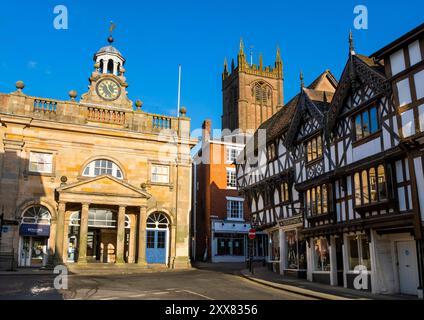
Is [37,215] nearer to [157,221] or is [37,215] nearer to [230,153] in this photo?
[157,221]

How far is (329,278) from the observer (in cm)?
2081

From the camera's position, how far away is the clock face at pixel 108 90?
33.1m

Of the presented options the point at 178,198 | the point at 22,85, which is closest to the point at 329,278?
the point at 178,198

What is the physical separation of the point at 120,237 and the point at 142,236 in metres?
1.72

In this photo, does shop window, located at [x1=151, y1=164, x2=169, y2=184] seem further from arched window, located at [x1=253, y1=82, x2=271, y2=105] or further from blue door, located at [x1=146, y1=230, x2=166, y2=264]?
arched window, located at [x1=253, y1=82, x2=271, y2=105]

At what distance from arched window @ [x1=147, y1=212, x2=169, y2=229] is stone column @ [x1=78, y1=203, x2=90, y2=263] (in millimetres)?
5190

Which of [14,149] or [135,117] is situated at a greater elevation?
[135,117]

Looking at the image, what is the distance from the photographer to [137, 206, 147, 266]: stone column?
29766mm

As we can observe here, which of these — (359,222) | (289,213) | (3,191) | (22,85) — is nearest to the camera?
(359,222)

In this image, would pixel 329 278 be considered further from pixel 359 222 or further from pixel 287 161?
pixel 287 161

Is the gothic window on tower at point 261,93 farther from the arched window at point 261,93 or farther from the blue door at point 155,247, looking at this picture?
the blue door at point 155,247

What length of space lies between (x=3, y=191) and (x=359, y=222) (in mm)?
22079
